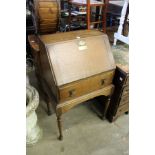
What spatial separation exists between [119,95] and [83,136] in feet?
1.80

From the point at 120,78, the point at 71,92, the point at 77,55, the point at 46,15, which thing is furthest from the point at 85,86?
the point at 46,15

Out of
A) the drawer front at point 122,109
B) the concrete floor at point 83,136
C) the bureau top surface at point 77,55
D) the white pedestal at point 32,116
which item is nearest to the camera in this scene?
the bureau top surface at point 77,55

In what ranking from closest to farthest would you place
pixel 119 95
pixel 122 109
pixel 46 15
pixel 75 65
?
pixel 75 65, pixel 119 95, pixel 122 109, pixel 46 15

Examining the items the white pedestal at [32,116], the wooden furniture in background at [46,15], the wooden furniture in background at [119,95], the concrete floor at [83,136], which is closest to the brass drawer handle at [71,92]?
the white pedestal at [32,116]

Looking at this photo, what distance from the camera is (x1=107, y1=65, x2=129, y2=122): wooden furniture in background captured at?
144 cm

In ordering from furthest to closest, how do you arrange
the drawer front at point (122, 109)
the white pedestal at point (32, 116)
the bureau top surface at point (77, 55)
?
the drawer front at point (122, 109) → the white pedestal at point (32, 116) → the bureau top surface at point (77, 55)

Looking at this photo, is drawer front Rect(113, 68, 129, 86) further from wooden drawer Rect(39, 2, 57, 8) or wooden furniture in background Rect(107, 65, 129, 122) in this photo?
wooden drawer Rect(39, 2, 57, 8)

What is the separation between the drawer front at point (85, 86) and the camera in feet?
4.02

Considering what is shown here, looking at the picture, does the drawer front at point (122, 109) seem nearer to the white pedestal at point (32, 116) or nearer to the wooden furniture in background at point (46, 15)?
the white pedestal at point (32, 116)

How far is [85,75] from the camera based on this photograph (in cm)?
125

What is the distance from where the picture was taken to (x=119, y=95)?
1556mm

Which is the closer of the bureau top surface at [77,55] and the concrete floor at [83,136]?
the bureau top surface at [77,55]

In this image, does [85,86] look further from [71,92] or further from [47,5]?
[47,5]

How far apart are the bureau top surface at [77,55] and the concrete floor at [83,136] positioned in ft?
2.34
